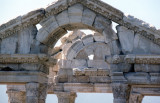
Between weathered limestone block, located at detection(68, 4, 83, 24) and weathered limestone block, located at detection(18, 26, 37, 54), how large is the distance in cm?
143

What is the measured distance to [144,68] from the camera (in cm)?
1133

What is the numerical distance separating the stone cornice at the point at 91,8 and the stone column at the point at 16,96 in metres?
5.71

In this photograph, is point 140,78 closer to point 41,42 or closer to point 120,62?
point 120,62

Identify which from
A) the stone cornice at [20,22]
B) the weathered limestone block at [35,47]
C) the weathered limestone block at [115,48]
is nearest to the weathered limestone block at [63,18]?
the stone cornice at [20,22]

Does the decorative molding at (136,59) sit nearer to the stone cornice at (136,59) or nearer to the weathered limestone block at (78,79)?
the stone cornice at (136,59)

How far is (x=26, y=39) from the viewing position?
1202 centimetres

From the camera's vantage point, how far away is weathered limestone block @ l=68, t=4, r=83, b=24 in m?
11.7

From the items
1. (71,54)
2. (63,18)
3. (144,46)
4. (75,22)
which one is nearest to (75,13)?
(75,22)

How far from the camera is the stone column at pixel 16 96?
1691 centimetres

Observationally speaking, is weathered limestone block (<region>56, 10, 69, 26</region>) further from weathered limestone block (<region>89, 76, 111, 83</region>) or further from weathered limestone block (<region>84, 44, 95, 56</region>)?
weathered limestone block (<region>84, 44, 95, 56</region>)

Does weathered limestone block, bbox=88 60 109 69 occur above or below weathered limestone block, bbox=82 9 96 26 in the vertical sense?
below

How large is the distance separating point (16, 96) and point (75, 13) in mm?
7295

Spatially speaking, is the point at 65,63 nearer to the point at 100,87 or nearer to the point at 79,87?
the point at 79,87

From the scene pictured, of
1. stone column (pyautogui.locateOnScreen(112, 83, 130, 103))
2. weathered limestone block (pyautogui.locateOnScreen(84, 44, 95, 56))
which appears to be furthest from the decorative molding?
weathered limestone block (pyautogui.locateOnScreen(84, 44, 95, 56))
